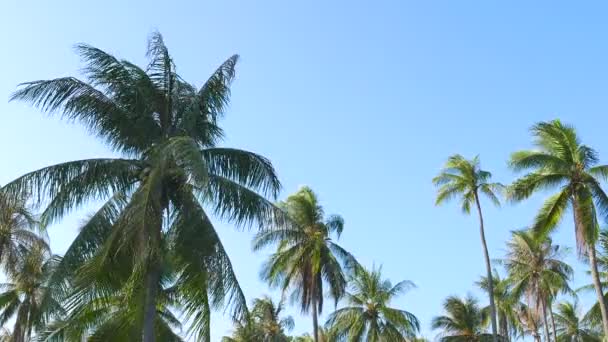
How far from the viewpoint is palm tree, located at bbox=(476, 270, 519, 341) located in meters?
49.9

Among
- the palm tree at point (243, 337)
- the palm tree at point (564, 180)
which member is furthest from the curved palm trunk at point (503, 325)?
the palm tree at point (564, 180)

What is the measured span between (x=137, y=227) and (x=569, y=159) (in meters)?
19.9

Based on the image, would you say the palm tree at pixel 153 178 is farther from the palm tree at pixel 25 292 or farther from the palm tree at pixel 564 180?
the palm tree at pixel 564 180

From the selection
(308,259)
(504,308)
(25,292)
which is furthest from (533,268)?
(25,292)

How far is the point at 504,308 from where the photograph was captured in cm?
5303

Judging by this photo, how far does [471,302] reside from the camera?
53.6 meters

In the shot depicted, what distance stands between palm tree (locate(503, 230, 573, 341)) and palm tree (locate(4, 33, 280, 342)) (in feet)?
106

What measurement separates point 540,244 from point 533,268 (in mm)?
1680

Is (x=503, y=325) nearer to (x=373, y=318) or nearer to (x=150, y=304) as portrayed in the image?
(x=373, y=318)

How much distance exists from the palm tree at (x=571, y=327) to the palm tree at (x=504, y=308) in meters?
5.17

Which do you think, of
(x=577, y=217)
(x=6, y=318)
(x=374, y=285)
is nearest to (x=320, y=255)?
(x=374, y=285)

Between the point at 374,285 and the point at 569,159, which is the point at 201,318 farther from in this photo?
the point at 374,285

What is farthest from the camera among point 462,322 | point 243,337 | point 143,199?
point 462,322

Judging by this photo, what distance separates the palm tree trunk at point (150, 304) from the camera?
1568 cm
